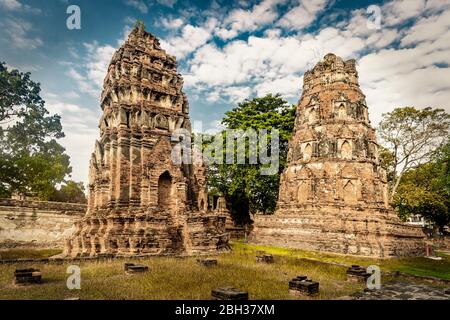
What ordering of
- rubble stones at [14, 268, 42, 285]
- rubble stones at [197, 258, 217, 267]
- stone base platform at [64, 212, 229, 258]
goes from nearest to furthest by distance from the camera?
rubble stones at [14, 268, 42, 285] → rubble stones at [197, 258, 217, 267] → stone base platform at [64, 212, 229, 258]

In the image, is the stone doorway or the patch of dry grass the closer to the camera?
the patch of dry grass

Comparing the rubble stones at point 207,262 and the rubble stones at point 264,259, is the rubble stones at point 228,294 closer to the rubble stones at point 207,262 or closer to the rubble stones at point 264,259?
the rubble stones at point 207,262

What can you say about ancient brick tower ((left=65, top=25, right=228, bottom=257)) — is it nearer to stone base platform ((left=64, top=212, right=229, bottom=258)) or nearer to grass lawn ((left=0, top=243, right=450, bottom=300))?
stone base platform ((left=64, top=212, right=229, bottom=258))

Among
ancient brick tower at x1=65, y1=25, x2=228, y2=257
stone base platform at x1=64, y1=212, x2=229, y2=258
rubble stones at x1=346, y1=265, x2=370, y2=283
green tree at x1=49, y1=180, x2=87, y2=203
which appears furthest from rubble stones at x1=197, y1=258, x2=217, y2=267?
green tree at x1=49, y1=180, x2=87, y2=203

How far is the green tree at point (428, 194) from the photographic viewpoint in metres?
33.4

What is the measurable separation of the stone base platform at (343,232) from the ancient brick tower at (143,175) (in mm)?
8625

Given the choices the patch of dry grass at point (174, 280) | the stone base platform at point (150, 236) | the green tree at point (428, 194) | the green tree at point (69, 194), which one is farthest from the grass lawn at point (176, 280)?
the green tree at point (69, 194)

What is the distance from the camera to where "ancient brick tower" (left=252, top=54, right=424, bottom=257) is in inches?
941

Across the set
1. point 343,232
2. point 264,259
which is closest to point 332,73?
point 343,232

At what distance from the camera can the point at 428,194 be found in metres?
34.0

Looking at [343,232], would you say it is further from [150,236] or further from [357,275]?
[150,236]

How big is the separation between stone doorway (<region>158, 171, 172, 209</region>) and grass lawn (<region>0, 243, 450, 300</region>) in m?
4.04

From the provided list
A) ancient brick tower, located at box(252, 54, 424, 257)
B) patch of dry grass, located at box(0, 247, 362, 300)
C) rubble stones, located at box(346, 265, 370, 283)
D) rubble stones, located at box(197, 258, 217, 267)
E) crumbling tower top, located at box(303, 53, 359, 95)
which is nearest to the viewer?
patch of dry grass, located at box(0, 247, 362, 300)

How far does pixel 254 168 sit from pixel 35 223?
62.6 feet
